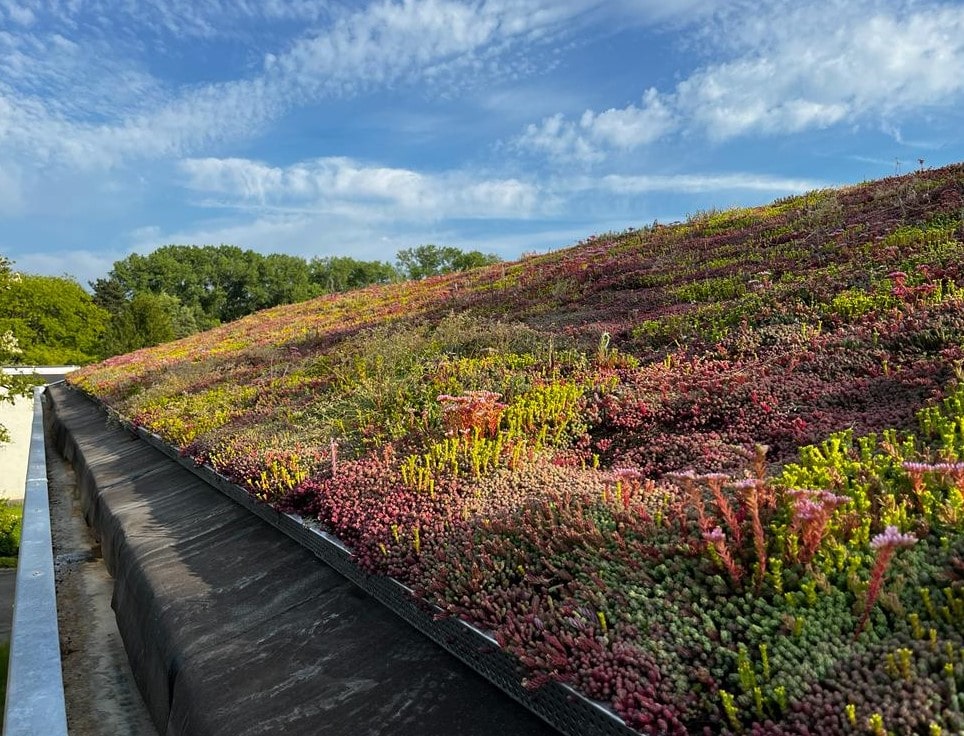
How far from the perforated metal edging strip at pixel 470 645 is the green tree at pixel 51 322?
54.5 metres

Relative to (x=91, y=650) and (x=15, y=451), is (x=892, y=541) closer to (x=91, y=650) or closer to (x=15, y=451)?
(x=91, y=650)

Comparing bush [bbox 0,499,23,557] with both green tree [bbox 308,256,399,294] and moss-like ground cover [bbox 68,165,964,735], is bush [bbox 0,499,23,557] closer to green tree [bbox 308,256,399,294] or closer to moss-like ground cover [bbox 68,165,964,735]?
moss-like ground cover [bbox 68,165,964,735]

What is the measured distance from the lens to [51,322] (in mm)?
53625

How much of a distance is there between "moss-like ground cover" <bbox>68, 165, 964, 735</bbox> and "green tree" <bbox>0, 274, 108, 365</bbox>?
49.0m

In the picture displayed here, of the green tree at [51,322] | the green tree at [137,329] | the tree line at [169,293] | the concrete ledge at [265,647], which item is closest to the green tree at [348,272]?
the tree line at [169,293]

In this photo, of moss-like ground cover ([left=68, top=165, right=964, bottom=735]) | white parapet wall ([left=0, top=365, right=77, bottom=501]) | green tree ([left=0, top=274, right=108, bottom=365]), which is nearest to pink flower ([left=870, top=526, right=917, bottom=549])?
moss-like ground cover ([left=68, top=165, right=964, bottom=735])

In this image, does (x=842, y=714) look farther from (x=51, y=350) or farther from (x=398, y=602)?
(x=51, y=350)

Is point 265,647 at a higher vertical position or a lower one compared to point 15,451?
higher

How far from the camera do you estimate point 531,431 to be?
5594 millimetres

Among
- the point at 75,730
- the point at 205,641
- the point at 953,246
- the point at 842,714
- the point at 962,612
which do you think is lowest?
the point at 75,730

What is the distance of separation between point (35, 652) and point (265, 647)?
5.86 ft

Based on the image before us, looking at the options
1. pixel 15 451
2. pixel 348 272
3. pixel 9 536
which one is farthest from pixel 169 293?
pixel 9 536

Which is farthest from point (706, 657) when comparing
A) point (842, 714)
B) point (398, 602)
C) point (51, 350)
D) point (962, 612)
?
point (51, 350)

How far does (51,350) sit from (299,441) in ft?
185
